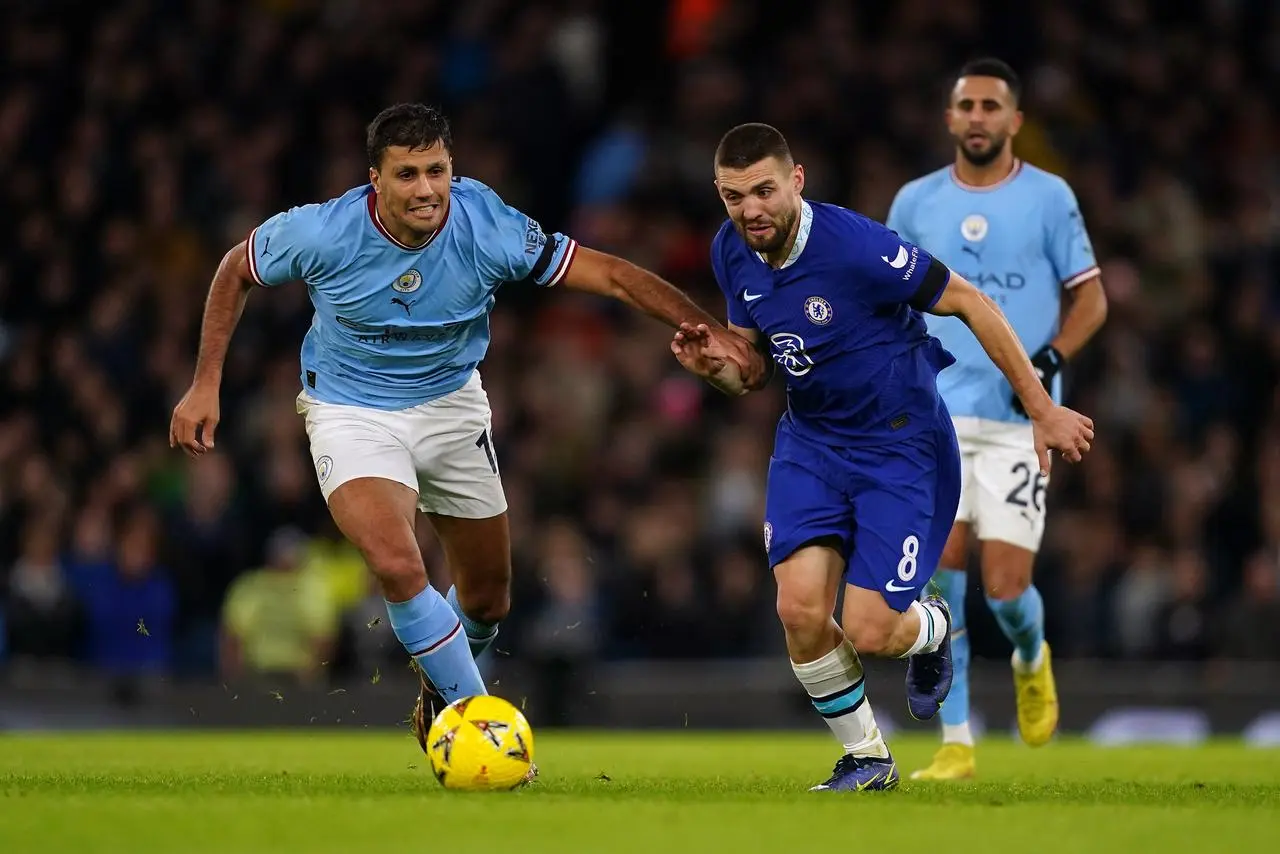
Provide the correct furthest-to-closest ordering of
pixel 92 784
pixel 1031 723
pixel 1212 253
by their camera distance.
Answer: pixel 1212 253 < pixel 1031 723 < pixel 92 784

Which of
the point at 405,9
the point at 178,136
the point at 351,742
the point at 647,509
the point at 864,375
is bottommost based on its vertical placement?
the point at 351,742

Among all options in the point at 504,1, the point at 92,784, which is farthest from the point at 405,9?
the point at 92,784

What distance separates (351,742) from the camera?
41.0 feet

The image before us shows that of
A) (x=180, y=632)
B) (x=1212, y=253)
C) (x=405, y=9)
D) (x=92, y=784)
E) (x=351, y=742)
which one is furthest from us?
A: (x=405, y=9)

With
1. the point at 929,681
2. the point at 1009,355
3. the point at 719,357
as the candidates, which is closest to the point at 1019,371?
the point at 1009,355

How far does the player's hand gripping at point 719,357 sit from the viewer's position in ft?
25.6

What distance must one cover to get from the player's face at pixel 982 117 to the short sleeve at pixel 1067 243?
1.18ft

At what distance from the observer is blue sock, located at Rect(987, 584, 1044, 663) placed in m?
9.62

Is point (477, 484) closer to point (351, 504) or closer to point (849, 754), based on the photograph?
point (351, 504)

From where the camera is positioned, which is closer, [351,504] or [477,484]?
[351,504]

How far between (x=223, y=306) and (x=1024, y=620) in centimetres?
397

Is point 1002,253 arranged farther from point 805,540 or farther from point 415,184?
point 415,184

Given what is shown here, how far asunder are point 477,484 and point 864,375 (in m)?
1.72

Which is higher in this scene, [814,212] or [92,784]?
[814,212]
